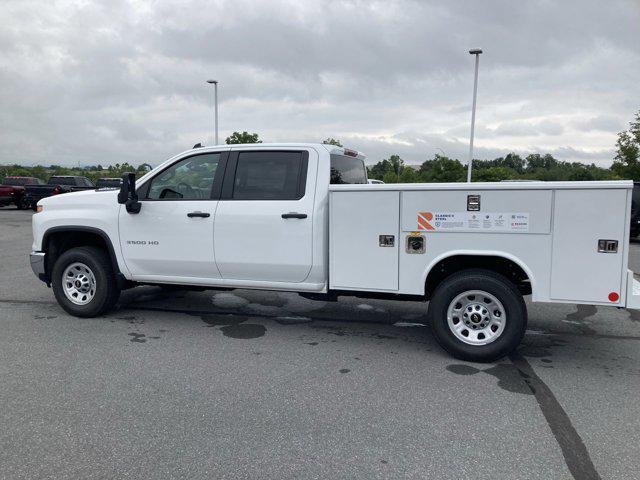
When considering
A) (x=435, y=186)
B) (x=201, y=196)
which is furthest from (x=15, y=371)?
(x=435, y=186)

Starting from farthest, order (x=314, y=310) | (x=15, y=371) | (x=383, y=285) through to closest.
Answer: (x=314, y=310), (x=383, y=285), (x=15, y=371)

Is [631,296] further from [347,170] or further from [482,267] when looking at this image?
[347,170]

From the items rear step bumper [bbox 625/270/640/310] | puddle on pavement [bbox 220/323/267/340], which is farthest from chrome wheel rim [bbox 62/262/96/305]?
rear step bumper [bbox 625/270/640/310]

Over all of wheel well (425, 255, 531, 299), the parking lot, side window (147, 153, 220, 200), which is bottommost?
the parking lot

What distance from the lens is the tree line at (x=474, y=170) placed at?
84.8ft

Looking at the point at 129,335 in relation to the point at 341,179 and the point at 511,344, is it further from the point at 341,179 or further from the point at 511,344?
the point at 511,344

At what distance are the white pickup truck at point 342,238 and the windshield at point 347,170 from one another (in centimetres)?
3

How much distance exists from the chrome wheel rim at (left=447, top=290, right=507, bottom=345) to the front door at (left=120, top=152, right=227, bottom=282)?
8.31ft

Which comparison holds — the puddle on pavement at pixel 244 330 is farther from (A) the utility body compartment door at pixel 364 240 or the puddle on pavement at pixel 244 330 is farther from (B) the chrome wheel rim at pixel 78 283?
(B) the chrome wheel rim at pixel 78 283

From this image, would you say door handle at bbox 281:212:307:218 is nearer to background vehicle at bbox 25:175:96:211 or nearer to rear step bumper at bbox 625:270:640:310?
rear step bumper at bbox 625:270:640:310

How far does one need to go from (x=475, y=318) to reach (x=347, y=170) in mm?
2230

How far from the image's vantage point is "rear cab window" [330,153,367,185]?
5.59m

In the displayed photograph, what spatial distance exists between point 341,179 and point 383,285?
136cm

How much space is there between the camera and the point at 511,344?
4656 millimetres
